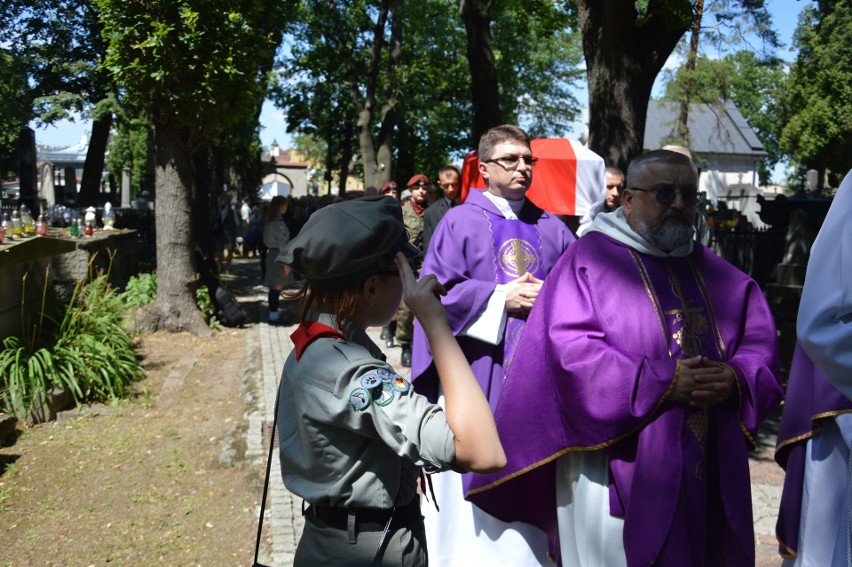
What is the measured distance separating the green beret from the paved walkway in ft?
9.36

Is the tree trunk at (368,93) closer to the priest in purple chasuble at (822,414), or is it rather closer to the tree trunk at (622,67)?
the tree trunk at (622,67)

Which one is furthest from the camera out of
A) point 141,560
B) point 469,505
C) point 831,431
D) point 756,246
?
point 756,246

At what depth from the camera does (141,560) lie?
4.43 meters

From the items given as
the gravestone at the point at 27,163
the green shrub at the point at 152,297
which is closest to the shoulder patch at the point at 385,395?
the green shrub at the point at 152,297

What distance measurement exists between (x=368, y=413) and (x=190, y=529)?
3424mm

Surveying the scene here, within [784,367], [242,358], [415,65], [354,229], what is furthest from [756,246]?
[415,65]

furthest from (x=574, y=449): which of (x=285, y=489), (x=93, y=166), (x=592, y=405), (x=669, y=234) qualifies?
(x=93, y=166)

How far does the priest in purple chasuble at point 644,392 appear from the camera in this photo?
9.46 ft

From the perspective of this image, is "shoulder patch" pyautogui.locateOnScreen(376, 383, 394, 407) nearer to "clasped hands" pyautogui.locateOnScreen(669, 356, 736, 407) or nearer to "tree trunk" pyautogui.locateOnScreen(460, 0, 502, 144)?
"clasped hands" pyautogui.locateOnScreen(669, 356, 736, 407)

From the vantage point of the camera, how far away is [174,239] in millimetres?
10453

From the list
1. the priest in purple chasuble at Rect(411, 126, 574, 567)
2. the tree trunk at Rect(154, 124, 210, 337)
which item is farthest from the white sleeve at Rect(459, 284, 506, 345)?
the tree trunk at Rect(154, 124, 210, 337)

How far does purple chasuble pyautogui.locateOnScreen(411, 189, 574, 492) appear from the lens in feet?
13.4

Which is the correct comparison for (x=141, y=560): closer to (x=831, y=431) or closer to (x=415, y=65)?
(x=831, y=431)

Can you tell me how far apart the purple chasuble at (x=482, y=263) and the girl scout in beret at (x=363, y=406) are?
75.6 inches
